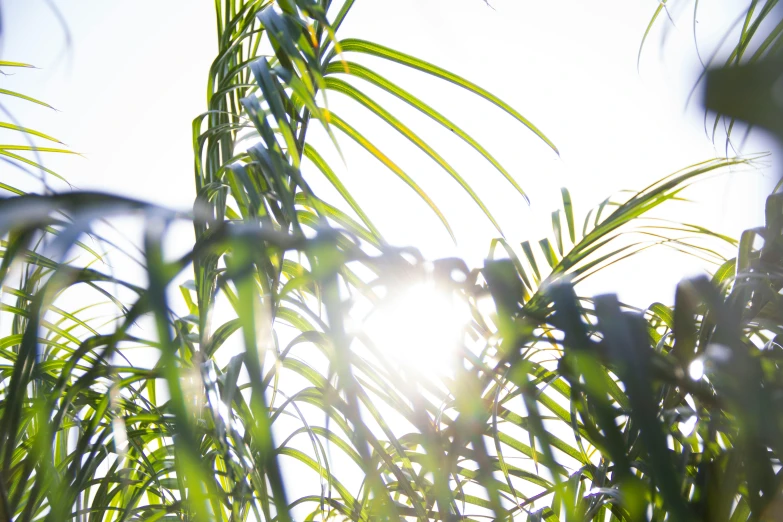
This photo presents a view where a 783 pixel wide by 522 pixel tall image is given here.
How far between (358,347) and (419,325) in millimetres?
195

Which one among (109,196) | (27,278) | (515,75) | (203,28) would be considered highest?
(203,28)

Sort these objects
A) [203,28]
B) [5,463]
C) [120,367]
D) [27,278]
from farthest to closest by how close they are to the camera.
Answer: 1. [203,28]
2. [27,278]
3. [120,367]
4. [5,463]

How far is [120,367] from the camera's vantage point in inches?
17.8

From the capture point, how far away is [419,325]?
257 mm

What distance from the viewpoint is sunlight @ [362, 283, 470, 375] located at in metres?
0.23

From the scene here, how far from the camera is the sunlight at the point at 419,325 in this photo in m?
0.23

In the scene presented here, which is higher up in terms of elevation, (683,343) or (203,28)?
(203,28)

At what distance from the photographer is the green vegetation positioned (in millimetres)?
168

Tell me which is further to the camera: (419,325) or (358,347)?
(358,347)

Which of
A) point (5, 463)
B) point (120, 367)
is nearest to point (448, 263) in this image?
point (5, 463)

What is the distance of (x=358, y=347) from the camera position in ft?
1.46

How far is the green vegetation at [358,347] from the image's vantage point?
0.55 feet

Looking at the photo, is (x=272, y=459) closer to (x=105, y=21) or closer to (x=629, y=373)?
(x=629, y=373)

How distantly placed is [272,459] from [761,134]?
48 cm
